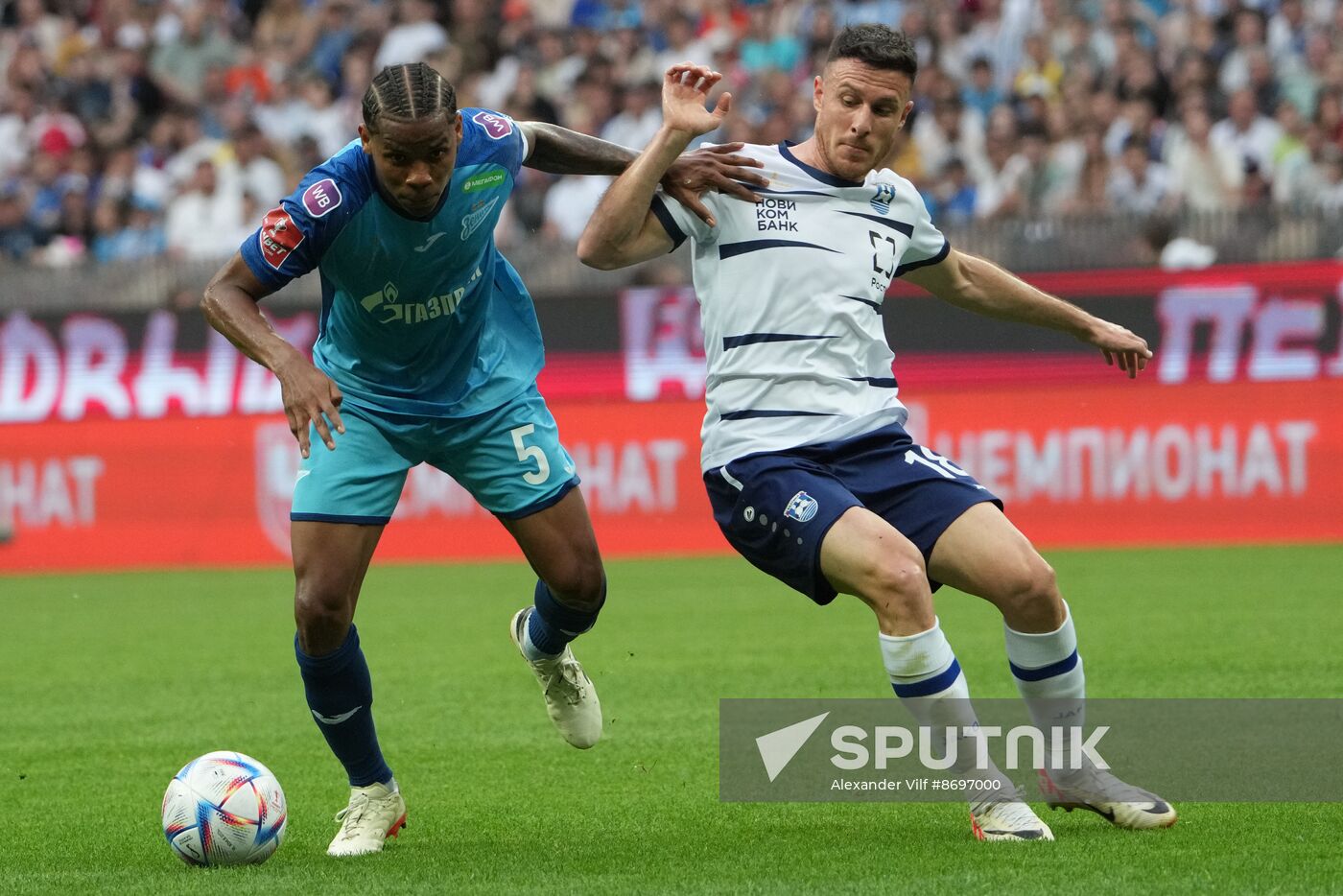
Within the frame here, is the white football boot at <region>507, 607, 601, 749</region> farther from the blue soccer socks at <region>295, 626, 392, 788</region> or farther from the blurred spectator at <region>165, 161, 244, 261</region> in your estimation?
the blurred spectator at <region>165, 161, 244, 261</region>

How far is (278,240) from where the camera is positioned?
578 cm

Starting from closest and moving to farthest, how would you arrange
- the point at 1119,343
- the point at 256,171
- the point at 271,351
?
the point at 271,351
the point at 1119,343
the point at 256,171

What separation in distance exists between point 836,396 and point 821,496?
0.39 meters

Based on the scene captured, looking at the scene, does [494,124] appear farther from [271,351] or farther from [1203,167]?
[1203,167]

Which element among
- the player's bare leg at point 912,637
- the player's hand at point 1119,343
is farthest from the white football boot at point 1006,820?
the player's hand at point 1119,343

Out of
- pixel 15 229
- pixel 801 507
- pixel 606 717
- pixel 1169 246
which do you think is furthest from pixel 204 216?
pixel 801 507

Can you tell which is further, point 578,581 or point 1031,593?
point 578,581

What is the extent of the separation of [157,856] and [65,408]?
35.4 feet

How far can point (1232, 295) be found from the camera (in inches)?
572

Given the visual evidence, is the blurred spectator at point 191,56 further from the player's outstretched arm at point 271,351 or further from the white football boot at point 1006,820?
the white football boot at point 1006,820

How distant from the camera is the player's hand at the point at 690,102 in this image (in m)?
5.81

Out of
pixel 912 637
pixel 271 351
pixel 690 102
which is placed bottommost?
pixel 912 637

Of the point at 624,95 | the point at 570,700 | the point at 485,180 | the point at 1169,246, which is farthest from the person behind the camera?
the point at 624,95

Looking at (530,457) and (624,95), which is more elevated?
(624,95)
